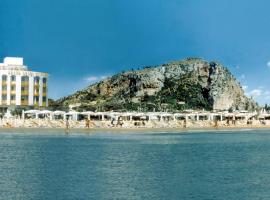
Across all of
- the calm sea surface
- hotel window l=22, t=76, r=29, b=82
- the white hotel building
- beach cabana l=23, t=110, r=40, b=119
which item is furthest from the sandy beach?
the calm sea surface

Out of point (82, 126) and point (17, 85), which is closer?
point (17, 85)

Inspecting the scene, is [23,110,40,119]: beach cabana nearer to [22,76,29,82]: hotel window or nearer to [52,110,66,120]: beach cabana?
[52,110,66,120]: beach cabana

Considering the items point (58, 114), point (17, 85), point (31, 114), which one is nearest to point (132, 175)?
point (17, 85)

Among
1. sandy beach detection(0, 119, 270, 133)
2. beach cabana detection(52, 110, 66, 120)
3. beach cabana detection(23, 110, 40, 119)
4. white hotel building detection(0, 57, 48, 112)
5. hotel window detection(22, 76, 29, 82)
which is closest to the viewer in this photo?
sandy beach detection(0, 119, 270, 133)

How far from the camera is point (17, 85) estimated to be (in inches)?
6516

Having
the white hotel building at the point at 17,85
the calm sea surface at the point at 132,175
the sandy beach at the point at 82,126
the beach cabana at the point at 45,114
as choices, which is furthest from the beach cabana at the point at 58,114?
the calm sea surface at the point at 132,175

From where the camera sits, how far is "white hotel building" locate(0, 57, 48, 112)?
165 m

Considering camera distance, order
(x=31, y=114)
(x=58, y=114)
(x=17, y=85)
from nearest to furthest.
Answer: (x=17, y=85)
(x=31, y=114)
(x=58, y=114)

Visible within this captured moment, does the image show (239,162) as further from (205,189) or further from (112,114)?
(112,114)

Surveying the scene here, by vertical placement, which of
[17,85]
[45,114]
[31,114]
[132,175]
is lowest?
[132,175]

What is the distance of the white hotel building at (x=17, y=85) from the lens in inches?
6491

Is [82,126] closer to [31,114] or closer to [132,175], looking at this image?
[31,114]

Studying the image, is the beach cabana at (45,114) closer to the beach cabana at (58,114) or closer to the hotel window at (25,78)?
the beach cabana at (58,114)

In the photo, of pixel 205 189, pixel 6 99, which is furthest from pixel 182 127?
pixel 205 189
